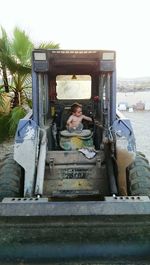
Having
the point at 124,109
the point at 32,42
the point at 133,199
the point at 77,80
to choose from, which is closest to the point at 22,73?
the point at 32,42

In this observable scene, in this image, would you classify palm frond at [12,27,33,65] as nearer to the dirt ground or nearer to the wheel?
the dirt ground

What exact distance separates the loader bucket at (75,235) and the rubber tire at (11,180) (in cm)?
198

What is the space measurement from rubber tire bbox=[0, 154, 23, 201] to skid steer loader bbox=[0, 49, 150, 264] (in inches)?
0.5

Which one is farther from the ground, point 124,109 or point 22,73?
point 22,73

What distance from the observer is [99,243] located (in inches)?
113

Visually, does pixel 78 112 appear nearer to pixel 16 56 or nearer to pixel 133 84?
pixel 16 56

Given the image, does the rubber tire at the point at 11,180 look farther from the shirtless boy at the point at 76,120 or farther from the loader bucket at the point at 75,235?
the loader bucket at the point at 75,235

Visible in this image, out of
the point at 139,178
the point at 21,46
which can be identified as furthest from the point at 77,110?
the point at 21,46

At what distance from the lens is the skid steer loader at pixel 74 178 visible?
288 cm

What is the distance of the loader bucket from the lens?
2842 millimetres

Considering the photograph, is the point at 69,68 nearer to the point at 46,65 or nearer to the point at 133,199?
the point at 46,65

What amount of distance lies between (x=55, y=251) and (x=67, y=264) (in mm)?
126

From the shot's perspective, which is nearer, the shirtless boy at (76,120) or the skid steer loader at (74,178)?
the skid steer loader at (74,178)

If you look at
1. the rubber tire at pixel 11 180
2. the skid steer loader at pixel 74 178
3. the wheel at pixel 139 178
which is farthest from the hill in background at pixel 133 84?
the rubber tire at pixel 11 180
